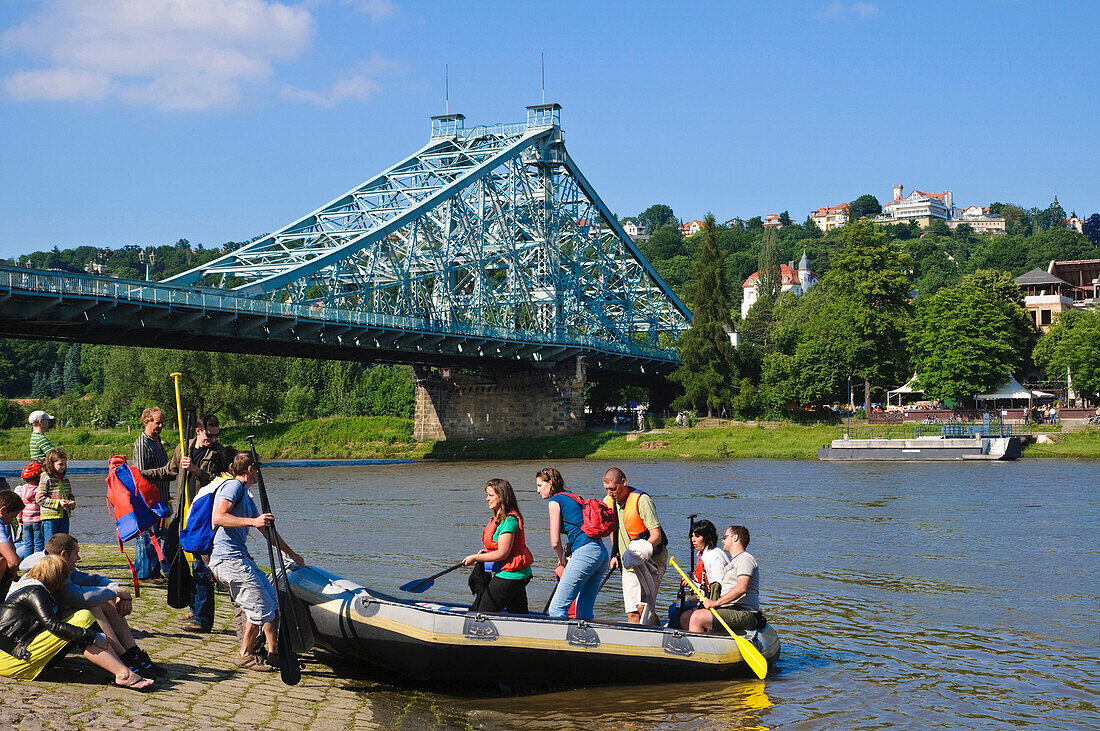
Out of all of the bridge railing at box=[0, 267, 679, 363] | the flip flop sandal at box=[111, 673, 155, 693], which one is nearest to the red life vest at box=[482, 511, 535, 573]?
the flip flop sandal at box=[111, 673, 155, 693]

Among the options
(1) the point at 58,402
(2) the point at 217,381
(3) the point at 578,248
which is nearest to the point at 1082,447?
(3) the point at 578,248

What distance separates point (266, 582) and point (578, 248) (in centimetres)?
6359

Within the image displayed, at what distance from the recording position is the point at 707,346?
61.9m

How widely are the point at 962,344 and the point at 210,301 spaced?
121ft

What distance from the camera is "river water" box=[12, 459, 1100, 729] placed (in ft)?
29.2

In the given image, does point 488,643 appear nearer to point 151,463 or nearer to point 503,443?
point 151,463

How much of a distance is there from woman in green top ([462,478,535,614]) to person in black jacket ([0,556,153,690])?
2.85 meters

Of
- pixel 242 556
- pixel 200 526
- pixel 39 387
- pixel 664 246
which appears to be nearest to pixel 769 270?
pixel 664 246

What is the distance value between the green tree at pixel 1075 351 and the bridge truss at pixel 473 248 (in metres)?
24.3

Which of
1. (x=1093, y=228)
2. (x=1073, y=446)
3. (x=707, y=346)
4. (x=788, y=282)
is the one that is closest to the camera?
(x=1073, y=446)

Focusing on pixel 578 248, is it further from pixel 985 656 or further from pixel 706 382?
pixel 985 656

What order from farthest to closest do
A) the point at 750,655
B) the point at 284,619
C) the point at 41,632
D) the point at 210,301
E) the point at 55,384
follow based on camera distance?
the point at 55,384 → the point at 210,301 → the point at 750,655 → the point at 284,619 → the point at 41,632

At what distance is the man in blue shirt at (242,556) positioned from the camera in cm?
834

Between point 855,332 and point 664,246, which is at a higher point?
point 664,246
